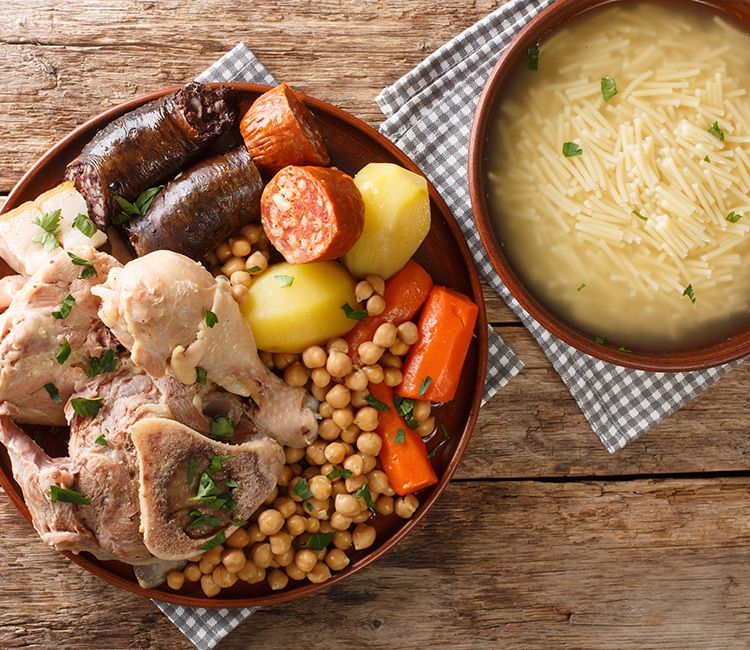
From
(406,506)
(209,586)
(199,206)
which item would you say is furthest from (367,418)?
(199,206)

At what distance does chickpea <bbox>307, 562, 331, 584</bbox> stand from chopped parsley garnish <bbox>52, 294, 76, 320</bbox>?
4.33 ft

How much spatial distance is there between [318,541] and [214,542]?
0.40 m

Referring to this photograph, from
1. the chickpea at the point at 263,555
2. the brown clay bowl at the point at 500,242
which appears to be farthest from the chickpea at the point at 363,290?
the chickpea at the point at 263,555

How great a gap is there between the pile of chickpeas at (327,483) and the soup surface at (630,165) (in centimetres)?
63

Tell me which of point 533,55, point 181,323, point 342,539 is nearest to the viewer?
point 181,323

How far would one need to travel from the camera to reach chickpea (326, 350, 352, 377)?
9.36 feet

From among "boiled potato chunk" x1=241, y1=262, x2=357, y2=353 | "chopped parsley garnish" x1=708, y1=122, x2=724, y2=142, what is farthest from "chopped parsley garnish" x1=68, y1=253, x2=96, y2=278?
"chopped parsley garnish" x1=708, y1=122, x2=724, y2=142

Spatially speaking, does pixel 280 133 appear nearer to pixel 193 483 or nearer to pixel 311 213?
pixel 311 213

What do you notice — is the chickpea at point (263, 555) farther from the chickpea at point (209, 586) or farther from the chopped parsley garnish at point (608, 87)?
the chopped parsley garnish at point (608, 87)

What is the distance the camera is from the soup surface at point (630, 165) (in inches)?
105

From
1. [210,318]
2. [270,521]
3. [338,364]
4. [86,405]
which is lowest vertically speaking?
[270,521]

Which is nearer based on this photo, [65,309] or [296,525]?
[65,309]

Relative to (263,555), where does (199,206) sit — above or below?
above

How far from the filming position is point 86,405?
8.75ft
